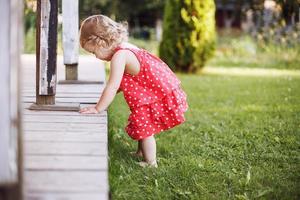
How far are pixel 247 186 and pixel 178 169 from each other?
56 centimetres

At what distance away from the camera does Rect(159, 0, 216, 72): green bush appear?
10.7 metres

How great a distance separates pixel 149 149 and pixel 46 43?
1085 mm

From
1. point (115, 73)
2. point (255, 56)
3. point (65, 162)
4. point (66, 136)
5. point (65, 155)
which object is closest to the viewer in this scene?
point (65, 162)

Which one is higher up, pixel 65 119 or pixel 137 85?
pixel 137 85

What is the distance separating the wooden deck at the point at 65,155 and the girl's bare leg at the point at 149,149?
331 millimetres

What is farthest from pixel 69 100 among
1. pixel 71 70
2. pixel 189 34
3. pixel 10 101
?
pixel 189 34

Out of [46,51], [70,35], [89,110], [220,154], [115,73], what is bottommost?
[220,154]

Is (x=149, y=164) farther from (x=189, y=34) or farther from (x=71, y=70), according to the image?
(x=189, y=34)

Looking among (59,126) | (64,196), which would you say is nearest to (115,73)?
(59,126)

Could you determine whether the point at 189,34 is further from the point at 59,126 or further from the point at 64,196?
the point at 64,196

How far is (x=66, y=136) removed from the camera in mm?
3133

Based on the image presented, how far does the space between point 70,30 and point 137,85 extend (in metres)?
2.05

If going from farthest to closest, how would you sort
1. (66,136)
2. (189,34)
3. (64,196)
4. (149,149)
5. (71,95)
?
(189,34)
(71,95)
(149,149)
(66,136)
(64,196)

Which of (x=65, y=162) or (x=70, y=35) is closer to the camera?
(x=65, y=162)
